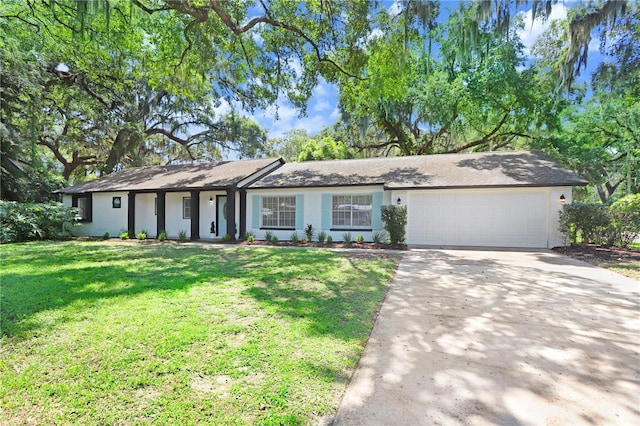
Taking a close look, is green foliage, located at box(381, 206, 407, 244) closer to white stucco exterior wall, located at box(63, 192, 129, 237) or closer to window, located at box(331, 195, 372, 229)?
window, located at box(331, 195, 372, 229)

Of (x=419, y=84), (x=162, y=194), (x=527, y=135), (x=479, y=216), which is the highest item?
(x=419, y=84)

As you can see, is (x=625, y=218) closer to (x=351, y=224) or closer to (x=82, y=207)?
(x=351, y=224)

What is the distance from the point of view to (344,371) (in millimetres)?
2711

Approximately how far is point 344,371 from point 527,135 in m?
20.3

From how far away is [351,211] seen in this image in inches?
495

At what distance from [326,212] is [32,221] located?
12348 mm

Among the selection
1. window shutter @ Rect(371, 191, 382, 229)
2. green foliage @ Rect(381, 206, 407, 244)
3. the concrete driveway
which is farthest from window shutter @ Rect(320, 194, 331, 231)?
the concrete driveway

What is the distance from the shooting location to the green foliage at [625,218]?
8938mm

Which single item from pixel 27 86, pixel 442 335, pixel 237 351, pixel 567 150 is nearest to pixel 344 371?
pixel 237 351

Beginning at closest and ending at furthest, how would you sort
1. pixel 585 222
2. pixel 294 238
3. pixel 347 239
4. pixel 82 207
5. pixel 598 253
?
pixel 598 253
pixel 585 222
pixel 347 239
pixel 294 238
pixel 82 207

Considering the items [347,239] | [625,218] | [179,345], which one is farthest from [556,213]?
[179,345]

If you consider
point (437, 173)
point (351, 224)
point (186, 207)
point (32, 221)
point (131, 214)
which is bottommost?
point (351, 224)

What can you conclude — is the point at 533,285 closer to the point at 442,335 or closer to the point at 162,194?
the point at 442,335

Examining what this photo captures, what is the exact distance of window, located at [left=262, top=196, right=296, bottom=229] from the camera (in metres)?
13.4
